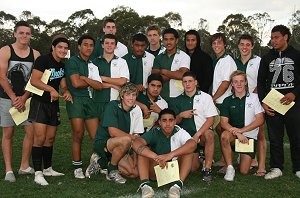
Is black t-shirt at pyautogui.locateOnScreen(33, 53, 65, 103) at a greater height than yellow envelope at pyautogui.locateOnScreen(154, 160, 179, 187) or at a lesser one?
greater

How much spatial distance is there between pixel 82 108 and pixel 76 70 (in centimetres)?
58

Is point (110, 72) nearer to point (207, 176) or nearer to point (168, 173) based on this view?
point (168, 173)

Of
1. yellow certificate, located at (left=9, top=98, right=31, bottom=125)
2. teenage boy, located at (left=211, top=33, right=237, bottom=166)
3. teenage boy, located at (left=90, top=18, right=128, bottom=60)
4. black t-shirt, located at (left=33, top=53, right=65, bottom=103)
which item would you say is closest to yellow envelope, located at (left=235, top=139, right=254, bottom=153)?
teenage boy, located at (left=211, top=33, right=237, bottom=166)

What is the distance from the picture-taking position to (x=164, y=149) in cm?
564

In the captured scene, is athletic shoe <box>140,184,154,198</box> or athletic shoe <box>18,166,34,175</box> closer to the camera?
athletic shoe <box>140,184,154,198</box>

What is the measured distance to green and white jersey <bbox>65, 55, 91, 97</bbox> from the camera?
611 centimetres

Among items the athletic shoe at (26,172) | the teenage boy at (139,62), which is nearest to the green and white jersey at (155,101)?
the teenage boy at (139,62)

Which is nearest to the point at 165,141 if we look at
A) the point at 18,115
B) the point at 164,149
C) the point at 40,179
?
the point at 164,149

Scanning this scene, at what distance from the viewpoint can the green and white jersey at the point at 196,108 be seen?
624 centimetres

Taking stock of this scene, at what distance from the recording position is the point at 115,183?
5836 mm

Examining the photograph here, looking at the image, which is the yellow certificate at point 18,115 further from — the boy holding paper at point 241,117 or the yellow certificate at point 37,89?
the boy holding paper at point 241,117

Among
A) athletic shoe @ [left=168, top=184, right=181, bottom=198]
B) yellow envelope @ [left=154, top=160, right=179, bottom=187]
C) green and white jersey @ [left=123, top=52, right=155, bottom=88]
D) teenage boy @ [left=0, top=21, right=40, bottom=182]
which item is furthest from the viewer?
green and white jersey @ [left=123, top=52, right=155, bottom=88]

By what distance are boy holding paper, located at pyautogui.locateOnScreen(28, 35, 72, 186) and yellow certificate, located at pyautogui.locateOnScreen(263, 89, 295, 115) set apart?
302 centimetres

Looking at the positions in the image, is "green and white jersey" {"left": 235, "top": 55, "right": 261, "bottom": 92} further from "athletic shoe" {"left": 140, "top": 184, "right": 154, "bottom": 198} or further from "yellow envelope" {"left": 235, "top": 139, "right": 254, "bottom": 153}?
"athletic shoe" {"left": 140, "top": 184, "right": 154, "bottom": 198}
